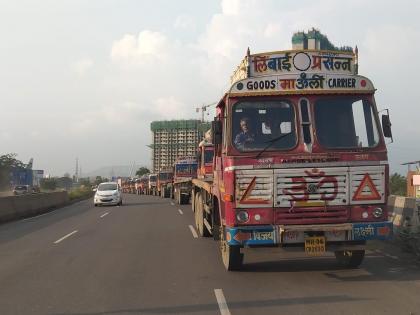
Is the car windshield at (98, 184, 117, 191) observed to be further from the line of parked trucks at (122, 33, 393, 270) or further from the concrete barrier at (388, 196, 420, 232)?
the line of parked trucks at (122, 33, 393, 270)

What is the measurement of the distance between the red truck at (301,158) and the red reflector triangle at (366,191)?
0.6 inches

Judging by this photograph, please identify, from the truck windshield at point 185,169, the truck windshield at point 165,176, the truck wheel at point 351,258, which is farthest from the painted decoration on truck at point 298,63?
the truck windshield at point 165,176

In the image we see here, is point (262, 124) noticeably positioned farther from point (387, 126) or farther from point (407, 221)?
point (407, 221)

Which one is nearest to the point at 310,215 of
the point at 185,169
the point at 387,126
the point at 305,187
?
the point at 305,187

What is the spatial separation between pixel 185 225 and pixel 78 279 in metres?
9.42

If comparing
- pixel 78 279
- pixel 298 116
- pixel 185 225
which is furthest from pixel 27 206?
pixel 298 116

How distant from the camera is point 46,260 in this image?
11.1m

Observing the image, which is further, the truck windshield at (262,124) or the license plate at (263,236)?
the truck windshield at (262,124)

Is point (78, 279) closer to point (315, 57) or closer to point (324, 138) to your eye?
point (324, 138)

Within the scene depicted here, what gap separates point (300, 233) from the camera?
8250 mm

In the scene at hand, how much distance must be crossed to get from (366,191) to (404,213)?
433 centimetres

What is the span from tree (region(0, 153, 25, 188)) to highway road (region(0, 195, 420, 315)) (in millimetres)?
72425

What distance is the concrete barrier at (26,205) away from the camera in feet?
76.8

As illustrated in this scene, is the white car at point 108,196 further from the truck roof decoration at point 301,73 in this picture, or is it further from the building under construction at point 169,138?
the building under construction at point 169,138
